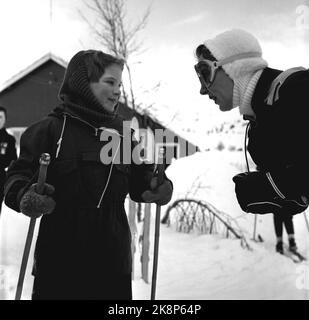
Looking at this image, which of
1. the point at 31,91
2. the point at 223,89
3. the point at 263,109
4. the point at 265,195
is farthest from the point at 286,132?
the point at 31,91

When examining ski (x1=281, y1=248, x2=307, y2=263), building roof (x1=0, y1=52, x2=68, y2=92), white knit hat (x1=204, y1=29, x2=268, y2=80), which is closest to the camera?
white knit hat (x1=204, y1=29, x2=268, y2=80)

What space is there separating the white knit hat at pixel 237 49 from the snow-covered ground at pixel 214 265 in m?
2.29

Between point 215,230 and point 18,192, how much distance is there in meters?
4.39

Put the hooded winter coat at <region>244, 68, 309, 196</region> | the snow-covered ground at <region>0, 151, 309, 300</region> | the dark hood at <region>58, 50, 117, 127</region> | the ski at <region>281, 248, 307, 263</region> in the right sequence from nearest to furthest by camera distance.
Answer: the hooded winter coat at <region>244, 68, 309, 196</region> < the dark hood at <region>58, 50, 117, 127</region> < the snow-covered ground at <region>0, 151, 309, 300</region> < the ski at <region>281, 248, 307, 263</region>

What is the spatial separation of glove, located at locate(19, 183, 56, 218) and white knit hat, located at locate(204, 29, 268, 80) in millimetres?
805

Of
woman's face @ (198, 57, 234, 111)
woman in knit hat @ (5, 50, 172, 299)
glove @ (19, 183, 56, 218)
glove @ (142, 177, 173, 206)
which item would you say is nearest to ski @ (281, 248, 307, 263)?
glove @ (142, 177, 173, 206)

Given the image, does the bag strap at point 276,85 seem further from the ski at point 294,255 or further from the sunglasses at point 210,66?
the ski at point 294,255

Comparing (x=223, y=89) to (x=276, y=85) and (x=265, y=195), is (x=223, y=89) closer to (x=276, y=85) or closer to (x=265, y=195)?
(x=276, y=85)

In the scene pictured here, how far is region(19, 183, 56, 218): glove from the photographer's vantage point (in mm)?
1533

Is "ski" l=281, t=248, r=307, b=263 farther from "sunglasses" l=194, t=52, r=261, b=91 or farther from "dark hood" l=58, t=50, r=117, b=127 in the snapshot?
"sunglasses" l=194, t=52, r=261, b=91

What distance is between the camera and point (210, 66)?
149 cm

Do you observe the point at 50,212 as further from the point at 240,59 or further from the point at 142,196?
the point at 240,59

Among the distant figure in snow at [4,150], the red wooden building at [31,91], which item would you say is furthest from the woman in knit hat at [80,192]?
the red wooden building at [31,91]
